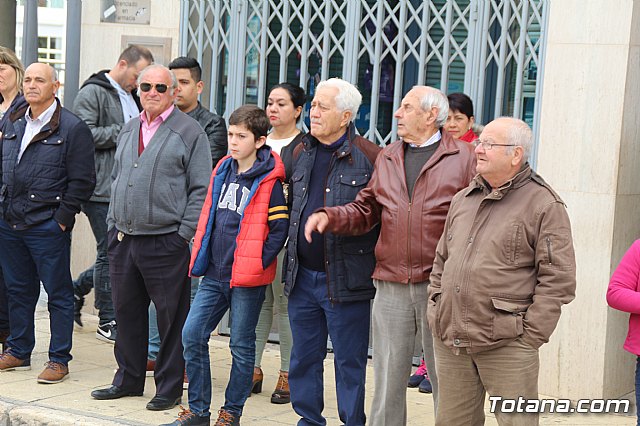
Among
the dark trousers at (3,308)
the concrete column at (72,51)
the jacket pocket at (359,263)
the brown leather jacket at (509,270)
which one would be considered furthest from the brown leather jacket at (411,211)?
the concrete column at (72,51)

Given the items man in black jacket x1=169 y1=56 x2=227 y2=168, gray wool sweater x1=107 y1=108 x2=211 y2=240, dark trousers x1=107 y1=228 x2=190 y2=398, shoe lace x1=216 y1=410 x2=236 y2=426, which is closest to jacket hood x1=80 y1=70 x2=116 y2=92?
man in black jacket x1=169 y1=56 x2=227 y2=168

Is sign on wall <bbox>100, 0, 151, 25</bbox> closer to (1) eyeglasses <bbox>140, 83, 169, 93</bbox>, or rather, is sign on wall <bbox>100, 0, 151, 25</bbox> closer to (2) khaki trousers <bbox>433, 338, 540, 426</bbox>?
(1) eyeglasses <bbox>140, 83, 169, 93</bbox>

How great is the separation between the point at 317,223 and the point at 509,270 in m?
1.09

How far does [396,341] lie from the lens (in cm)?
564

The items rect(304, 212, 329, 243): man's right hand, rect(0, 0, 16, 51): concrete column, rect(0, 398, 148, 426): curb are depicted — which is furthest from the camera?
rect(0, 0, 16, 51): concrete column

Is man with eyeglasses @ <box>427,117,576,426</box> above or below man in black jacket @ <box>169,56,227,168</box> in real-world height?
below

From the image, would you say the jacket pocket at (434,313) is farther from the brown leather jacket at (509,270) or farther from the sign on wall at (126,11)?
the sign on wall at (126,11)

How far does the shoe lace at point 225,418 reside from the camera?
6.20 m

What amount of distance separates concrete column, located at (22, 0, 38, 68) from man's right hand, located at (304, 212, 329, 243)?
5.10 meters

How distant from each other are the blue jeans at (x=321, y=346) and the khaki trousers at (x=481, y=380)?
0.79 meters

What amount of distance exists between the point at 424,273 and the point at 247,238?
107cm

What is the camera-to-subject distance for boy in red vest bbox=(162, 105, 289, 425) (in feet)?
20.0

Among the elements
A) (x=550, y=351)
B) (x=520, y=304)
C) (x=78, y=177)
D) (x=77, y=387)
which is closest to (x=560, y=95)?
(x=550, y=351)

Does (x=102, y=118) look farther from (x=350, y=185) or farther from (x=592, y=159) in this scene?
(x=592, y=159)
